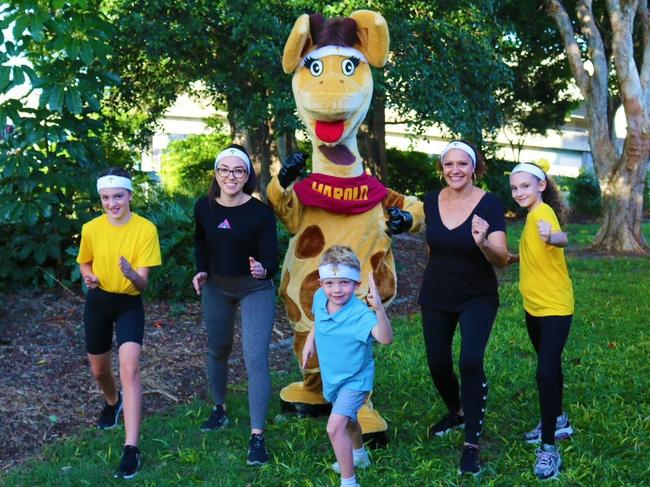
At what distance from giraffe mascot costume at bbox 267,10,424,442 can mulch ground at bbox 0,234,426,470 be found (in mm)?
1435

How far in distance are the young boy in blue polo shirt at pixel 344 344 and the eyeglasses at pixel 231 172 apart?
2.82ft

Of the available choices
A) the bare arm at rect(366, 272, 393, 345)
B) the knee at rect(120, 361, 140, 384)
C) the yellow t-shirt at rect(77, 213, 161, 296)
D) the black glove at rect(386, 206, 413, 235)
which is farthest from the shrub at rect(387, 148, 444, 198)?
the bare arm at rect(366, 272, 393, 345)

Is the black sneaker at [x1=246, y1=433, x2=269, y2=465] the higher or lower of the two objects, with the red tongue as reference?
lower

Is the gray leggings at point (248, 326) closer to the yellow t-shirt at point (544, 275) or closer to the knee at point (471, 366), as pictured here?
the knee at point (471, 366)

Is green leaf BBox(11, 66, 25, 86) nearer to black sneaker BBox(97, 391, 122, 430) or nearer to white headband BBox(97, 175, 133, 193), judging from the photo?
white headband BBox(97, 175, 133, 193)

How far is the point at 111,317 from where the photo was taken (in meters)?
4.16

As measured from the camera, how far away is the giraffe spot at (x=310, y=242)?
4504mm

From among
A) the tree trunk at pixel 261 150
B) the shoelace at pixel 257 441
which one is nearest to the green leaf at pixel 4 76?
the shoelace at pixel 257 441

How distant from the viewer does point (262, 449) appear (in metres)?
4.04

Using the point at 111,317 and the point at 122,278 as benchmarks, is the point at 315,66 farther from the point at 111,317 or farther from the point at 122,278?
the point at 111,317

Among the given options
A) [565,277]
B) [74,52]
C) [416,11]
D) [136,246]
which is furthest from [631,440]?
[416,11]

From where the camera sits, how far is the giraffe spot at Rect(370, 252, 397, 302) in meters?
4.56

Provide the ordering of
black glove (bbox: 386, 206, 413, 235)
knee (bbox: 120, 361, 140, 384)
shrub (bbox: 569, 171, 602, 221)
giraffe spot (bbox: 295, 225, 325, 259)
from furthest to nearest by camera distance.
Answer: shrub (bbox: 569, 171, 602, 221) → giraffe spot (bbox: 295, 225, 325, 259) → black glove (bbox: 386, 206, 413, 235) → knee (bbox: 120, 361, 140, 384)

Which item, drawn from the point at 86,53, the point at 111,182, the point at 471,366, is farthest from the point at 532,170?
the point at 86,53
